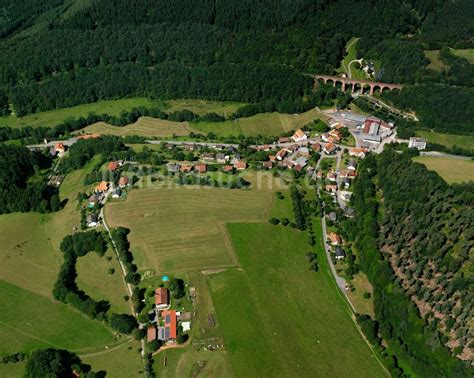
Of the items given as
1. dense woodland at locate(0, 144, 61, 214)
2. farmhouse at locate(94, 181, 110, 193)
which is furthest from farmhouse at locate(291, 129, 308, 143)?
dense woodland at locate(0, 144, 61, 214)

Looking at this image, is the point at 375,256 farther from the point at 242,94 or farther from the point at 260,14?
the point at 260,14

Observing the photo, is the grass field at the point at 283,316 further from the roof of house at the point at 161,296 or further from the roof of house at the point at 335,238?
the roof of house at the point at 161,296

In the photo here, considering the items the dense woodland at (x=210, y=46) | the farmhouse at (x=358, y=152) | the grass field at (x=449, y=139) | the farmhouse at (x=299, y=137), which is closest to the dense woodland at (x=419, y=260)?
the farmhouse at (x=358, y=152)

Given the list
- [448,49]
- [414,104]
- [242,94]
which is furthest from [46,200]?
[448,49]

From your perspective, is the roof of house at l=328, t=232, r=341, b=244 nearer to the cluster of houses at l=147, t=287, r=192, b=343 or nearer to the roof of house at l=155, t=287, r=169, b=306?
the cluster of houses at l=147, t=287, r=192, b=343

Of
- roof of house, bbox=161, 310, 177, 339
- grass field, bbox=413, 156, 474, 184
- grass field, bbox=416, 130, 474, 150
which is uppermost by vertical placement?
grass field, bbox=413, 156, 474, 184

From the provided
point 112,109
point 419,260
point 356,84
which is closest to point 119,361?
point 419,260

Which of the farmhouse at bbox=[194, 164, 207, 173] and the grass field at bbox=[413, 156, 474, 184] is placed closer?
the grass field at bbox=[413, 156, 474, 184]
